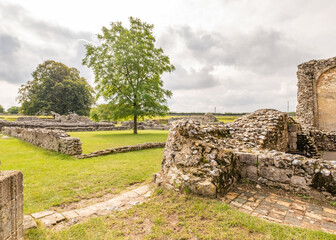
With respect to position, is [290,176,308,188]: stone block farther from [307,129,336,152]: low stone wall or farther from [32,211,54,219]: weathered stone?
[307,129,336,152]: low stone wall

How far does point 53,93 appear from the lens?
3647 cm

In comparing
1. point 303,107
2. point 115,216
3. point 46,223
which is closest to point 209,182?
point 115,216

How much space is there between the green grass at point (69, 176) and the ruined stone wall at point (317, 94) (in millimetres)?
14596

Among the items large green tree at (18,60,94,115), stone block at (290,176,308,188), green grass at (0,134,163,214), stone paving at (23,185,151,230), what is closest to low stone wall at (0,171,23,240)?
stone paving at (23,185,151,230)

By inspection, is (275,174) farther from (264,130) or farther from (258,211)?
(264,130)

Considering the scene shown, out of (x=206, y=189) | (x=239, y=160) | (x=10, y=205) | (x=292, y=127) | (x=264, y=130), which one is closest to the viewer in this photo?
(x=10, y=205)

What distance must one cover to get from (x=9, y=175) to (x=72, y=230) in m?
1.35

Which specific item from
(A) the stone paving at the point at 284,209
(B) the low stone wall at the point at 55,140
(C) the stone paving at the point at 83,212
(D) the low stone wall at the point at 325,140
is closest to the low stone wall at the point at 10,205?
(C) the stone paving at the point at 83,212

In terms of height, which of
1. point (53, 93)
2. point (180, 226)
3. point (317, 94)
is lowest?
point (180, 226)

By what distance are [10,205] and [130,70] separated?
763 inches

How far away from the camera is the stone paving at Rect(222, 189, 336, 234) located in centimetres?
294

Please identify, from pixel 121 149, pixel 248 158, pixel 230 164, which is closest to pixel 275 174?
pixel 248 158

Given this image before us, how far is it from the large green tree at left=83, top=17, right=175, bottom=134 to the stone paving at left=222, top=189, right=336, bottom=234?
51.6ft

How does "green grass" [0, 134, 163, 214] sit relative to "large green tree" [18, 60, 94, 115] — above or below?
below
